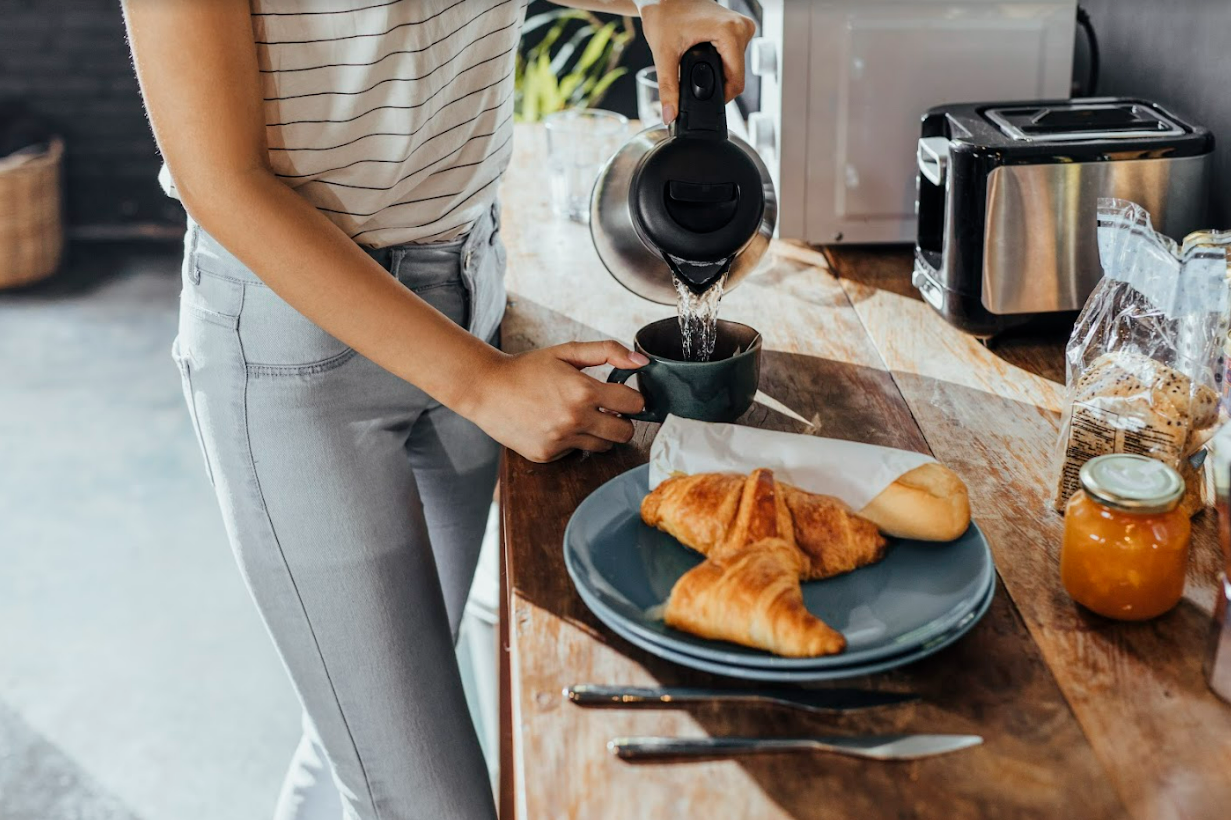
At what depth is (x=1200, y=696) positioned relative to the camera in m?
0.75

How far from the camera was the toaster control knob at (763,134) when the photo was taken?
1.54m

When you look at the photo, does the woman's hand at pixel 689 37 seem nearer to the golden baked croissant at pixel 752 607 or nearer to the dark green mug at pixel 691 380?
the dark green mug at pixel 691 380

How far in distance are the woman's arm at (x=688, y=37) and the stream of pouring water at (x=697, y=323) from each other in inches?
6.7

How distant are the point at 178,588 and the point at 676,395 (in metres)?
1.80

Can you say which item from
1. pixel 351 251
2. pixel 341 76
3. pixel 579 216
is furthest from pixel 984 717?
pixel 579 216

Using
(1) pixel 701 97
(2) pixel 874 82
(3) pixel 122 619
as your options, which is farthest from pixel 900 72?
(3) pixel 122 619

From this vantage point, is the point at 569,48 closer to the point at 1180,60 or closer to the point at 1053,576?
the point at 1180,60

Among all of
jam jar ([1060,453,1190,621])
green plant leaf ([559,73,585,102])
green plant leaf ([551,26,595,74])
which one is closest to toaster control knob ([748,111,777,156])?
jam jar ([1060,453,1190,621])

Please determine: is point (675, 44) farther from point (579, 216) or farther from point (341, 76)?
point (579, 216)

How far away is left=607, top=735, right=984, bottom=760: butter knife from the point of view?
27.3 inches

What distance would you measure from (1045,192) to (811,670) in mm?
713

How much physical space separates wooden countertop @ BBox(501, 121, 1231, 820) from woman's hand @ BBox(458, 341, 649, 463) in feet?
0.14

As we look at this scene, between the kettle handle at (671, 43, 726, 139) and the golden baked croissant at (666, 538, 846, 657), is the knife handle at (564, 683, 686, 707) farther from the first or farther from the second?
the kettle handle at (671, 43, 726, 139)

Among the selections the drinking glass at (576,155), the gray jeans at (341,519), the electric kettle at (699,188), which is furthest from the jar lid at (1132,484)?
the drinking glass at (576,155)
